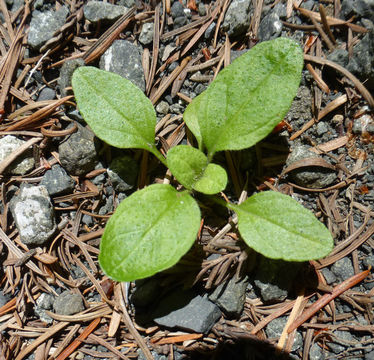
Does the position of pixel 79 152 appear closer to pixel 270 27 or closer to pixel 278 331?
pixel 270 27

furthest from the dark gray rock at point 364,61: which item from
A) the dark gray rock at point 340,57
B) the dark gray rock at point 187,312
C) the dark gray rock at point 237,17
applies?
the dark gray rock at point 187,312

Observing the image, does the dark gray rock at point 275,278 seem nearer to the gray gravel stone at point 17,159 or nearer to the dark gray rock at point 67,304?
the dark gray rock at point 67,304

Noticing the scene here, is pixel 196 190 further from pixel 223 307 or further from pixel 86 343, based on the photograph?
pixel 86 343

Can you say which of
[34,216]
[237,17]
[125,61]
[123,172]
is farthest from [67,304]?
[237,17]

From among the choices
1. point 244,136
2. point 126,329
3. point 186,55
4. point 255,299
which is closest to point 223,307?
point 255,299

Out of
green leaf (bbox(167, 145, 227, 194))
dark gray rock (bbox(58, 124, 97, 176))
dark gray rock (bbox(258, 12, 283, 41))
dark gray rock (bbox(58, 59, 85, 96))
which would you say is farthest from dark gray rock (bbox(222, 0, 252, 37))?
dark gray rock (bbox(58, 124, 97, 176))

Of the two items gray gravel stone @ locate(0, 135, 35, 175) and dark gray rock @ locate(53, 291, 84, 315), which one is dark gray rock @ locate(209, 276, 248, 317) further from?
gray gravel stone @ locate(0, 135, 35, 175)
